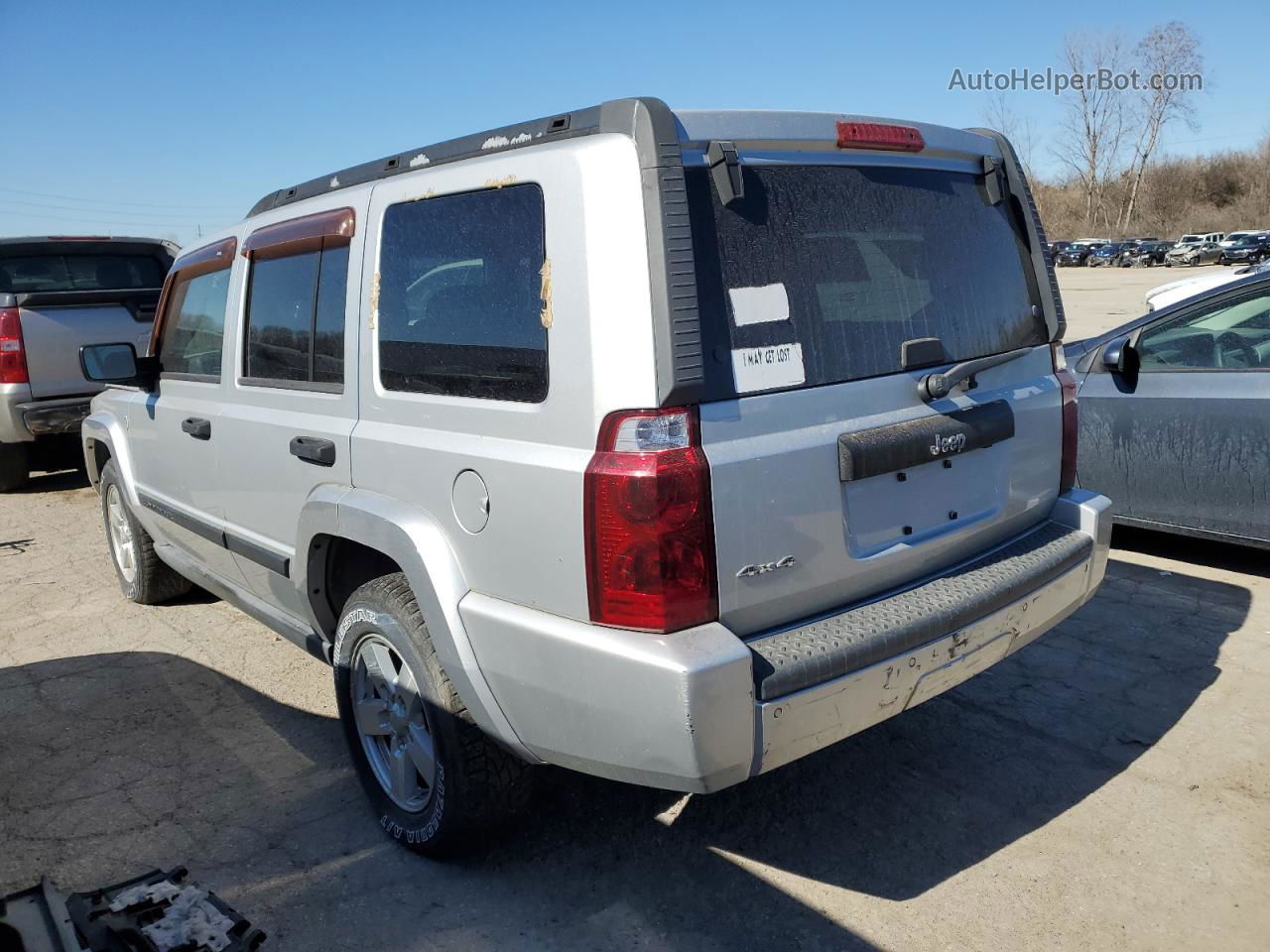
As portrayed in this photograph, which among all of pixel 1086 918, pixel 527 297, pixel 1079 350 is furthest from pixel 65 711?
pixel 1079 350

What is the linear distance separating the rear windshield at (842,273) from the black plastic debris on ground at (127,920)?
158cm

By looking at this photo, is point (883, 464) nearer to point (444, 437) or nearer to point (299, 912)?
point (444, 437)

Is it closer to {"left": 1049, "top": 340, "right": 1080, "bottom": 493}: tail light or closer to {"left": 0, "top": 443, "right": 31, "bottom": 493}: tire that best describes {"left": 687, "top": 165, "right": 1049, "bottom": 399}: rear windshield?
{"left": 1049, "top": 340, "right": 1080, "bottom": 493}: tail light

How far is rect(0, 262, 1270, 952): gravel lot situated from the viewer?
274 cm

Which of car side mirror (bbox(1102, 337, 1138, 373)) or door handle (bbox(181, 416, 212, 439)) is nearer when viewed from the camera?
door handle (bbox(181, 416, 212, 439))

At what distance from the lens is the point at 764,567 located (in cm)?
246

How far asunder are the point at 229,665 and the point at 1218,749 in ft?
13.4

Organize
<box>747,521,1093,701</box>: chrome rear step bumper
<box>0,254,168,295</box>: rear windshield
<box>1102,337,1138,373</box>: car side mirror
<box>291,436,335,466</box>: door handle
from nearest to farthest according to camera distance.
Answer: <box>747,521,1093,701</box>: chrome rear step bumper, <box>291,436,335,466</box>: door handle, <box>1102,337,1138,373</box>: car side mirror, <box>0,254,168,295</box>: rear windshield

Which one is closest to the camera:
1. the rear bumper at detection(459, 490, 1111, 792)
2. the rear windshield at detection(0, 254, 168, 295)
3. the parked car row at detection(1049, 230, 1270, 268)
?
the rear bumper at detection(459, 490, 1111, 792)

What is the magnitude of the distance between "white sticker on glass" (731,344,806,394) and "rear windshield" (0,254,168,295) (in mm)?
8418

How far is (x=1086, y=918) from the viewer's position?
270 centimetres

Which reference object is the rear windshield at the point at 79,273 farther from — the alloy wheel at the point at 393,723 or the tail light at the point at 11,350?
the alloy wheel at the point at 393,723

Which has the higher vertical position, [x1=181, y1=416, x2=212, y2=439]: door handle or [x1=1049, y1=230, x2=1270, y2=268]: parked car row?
[x1=1049, y1=230, x2=1270, y2=268]: parked car row

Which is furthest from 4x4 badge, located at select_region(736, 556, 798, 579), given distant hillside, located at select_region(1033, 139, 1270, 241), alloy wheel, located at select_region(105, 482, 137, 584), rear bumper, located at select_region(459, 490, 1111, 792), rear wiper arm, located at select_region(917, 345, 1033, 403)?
distant hillside, located at select_region(1033, 139, 1270, 241)
